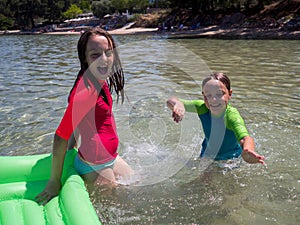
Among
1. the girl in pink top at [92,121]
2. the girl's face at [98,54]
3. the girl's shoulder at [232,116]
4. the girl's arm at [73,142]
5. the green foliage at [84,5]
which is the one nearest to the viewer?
the girl in pink top at [92,121]

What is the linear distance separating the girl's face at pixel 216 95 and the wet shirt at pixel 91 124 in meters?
0.72

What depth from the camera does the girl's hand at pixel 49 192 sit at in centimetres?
200

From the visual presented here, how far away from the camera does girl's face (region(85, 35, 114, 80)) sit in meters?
2.19

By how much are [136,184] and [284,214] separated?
996 millimetres

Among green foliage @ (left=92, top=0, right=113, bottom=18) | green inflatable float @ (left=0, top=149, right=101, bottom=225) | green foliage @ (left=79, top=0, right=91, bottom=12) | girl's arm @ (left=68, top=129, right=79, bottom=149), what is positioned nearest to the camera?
green inflatable float @ (left=0, top=149, right=101, bottom=225)

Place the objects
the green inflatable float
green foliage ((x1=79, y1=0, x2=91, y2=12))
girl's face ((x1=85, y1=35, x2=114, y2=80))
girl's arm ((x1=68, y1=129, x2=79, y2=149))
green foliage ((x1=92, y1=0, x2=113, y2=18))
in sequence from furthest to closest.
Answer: green foliage ((x1=79, y1=0, x2=91, y2=12))
green foliage ((x1=92, y1=0, x2=113, y2=18))
girl's arm ((x1=68, y1=129, x2=79, y2=149))
girl's face ((x1=85, y1=35, x2=114, y2=80))
the green inflatable float

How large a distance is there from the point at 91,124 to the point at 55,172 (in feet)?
1.18

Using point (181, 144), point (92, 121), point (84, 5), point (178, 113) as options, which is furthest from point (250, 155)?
point (84, 5)

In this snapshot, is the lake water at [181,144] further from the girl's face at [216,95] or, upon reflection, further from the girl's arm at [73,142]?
the girl's face at [216,95]

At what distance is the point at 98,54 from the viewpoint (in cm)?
221

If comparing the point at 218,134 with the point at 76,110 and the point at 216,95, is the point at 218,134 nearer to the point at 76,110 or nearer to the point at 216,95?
the point at 216,95

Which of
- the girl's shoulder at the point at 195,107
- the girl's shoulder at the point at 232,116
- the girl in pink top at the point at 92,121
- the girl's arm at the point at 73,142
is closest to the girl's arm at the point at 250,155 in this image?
the girl's shoulder at the point at 232,116

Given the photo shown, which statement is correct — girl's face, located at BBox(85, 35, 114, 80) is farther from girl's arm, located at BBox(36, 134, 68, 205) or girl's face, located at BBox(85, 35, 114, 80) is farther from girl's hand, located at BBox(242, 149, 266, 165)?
girl's hand, located at BBox(242, 149, 266, 165)

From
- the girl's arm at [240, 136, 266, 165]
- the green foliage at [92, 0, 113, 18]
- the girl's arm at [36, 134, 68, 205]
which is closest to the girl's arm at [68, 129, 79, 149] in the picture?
the girl's arm at [36, 134, 68, 205]
